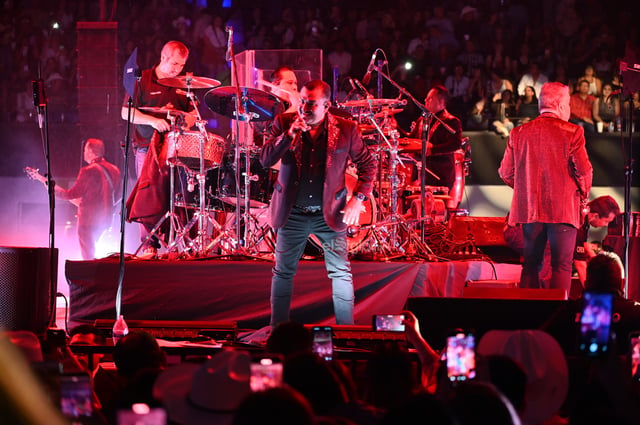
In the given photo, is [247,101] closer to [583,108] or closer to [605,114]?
[583,108]

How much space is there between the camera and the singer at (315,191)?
5688 mm

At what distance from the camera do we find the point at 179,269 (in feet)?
23.0

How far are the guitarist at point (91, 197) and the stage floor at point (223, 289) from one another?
4081mm

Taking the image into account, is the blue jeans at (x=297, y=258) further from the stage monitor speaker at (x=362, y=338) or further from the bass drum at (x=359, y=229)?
the bass drum at (x=359, y=229)

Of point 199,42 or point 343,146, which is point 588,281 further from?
point 199,42

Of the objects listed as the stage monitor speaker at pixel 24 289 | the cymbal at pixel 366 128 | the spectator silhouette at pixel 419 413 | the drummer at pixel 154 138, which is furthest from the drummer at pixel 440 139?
the spectator silhouette at pixel 419 413

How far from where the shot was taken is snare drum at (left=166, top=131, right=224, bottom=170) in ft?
25.6

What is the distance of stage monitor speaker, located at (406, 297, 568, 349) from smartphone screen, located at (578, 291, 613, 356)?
73.0 inches

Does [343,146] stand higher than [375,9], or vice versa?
[375,9]

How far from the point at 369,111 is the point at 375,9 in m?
6.67

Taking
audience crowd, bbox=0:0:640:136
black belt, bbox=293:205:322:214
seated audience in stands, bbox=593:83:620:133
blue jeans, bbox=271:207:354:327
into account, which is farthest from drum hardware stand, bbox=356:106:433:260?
seated audience in stands, bbox=593:83:620:133

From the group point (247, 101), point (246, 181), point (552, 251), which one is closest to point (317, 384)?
point (552, 251)

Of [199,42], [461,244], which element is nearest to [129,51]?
[199,42]

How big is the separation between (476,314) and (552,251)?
175cm
